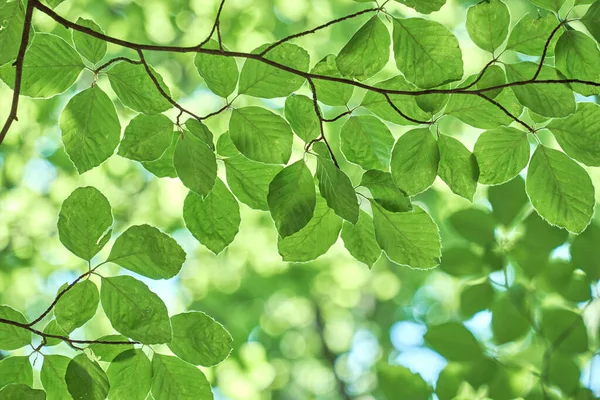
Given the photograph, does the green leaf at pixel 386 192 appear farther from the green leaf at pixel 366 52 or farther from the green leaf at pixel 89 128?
the green leaf at pixel 89 128

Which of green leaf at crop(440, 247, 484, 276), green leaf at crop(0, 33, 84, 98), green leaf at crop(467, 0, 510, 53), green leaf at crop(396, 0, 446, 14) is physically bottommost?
green leaf at crop(440, 247, 484, 276)

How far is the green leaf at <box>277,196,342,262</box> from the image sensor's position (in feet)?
2.30

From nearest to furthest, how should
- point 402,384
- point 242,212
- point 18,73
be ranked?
1. point 18,73
2. point 402,384
3. point 242,212

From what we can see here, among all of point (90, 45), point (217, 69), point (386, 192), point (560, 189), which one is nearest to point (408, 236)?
point (386, 192)

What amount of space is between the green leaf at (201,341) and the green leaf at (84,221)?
130 mm

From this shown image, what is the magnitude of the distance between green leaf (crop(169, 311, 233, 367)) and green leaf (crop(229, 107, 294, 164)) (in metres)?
0.19

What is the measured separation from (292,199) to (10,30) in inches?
13.5

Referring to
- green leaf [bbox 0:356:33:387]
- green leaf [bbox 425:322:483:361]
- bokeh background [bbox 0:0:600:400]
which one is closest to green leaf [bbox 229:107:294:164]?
green leaf [bbox 0:356:33:387]

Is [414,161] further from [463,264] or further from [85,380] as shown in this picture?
[463,264]

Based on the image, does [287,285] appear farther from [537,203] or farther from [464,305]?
[537,203]

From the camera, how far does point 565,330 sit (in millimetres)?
1109

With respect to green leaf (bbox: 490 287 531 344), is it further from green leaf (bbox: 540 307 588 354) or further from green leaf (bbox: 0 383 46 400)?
green leaf (bbox: 0 383 46 400)

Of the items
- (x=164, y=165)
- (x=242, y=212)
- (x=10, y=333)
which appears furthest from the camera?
(x=242, y=212)

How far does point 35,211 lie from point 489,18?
13.1 feet
